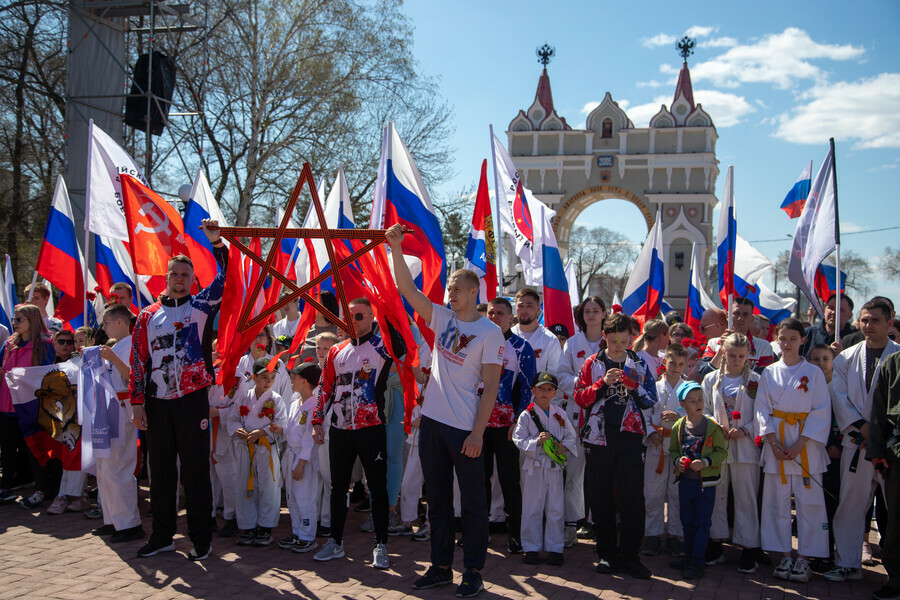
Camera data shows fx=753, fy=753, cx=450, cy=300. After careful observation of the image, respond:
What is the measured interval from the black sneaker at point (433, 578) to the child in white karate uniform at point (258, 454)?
165 centimetres

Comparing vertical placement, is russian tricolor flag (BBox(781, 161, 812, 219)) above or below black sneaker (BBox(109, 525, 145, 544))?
above

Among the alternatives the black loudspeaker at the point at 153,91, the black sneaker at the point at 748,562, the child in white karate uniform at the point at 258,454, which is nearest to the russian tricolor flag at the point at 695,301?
the black sneaker at the point at 748,562

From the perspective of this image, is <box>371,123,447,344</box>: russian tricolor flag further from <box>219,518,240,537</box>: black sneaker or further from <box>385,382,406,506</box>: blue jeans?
<box>219,518,240,537</box>: black sneaker

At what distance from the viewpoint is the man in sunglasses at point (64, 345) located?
7.45 metres

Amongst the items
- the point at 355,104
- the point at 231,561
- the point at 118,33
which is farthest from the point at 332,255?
the point at 355,104

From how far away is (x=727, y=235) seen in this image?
8.84 metres

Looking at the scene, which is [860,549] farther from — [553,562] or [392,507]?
[392,507]

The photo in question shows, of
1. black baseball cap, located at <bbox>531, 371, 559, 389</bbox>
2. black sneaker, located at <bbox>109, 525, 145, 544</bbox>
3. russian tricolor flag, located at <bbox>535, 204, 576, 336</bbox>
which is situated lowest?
black sneaker, located at <bbox>109, 525, 145, 544</bbox>

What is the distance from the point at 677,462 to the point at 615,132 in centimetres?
4462

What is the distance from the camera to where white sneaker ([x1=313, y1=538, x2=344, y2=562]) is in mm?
5594

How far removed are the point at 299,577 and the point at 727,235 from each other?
6.22 m

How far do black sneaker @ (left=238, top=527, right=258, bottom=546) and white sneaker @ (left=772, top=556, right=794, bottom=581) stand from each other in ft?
13.1

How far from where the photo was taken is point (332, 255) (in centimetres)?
536

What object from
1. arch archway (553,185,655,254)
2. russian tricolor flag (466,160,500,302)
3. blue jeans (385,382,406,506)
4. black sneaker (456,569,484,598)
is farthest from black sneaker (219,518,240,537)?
arch archway (553,185,655,254)
